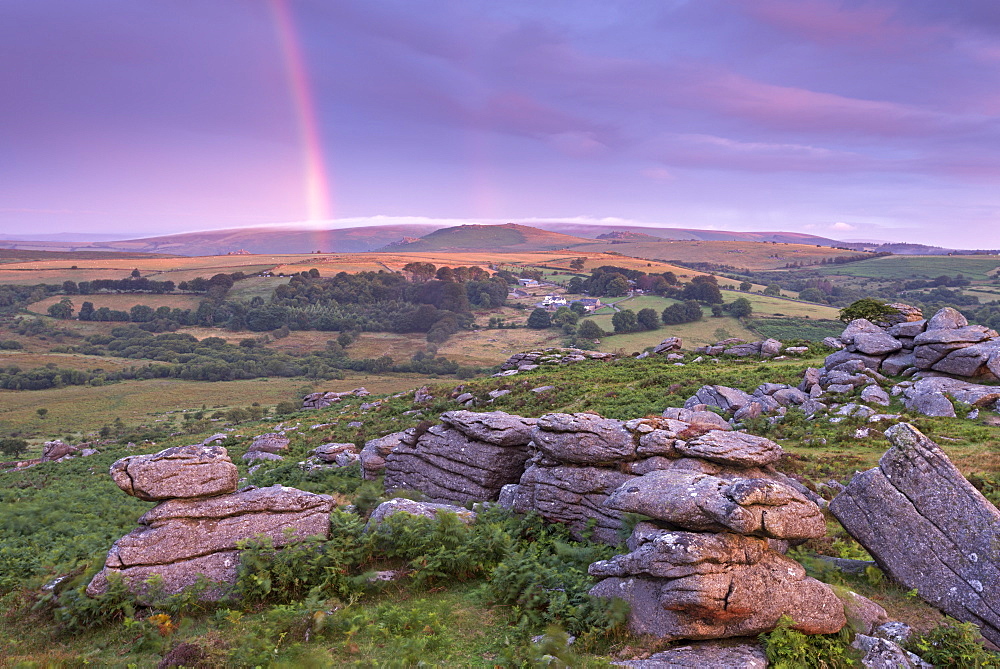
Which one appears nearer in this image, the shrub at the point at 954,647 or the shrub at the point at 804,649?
the shrub at the point at 954,647

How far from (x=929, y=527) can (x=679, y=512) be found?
16.8 ft

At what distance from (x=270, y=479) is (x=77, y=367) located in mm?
98534

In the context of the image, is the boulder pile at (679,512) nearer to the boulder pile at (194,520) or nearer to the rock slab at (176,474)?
the boulder pile at (194,520)

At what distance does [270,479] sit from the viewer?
25.0 meters

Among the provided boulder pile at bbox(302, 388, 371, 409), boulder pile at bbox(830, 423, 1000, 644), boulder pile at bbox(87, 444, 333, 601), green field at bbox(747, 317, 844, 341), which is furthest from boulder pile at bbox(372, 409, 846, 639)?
green field at bbox(747, 317, 844, 341)

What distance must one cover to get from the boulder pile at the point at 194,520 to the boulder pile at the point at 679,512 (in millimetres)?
6212

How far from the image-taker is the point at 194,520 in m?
12.6

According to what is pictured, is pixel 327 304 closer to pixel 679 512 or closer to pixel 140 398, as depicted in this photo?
pixel 140 398

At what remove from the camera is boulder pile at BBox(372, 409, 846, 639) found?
8.68 metres

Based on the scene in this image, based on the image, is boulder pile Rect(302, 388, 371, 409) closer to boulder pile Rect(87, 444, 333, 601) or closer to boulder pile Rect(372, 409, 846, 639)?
boulder pile Rect(372, 409, 846, 639)

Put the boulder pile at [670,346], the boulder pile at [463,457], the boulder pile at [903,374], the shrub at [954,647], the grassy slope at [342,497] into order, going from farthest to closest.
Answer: the boulder pile at [670,346], the boulder pile at [903,374], the boulder pile at [463,457], the grassy slope at [342,497], the shrub at [954,647]

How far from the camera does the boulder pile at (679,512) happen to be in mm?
8680

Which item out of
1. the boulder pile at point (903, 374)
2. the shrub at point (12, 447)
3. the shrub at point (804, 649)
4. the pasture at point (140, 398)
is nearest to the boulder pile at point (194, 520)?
the shrub at point (804, 649)

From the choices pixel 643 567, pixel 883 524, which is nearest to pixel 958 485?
pixel 883 524
